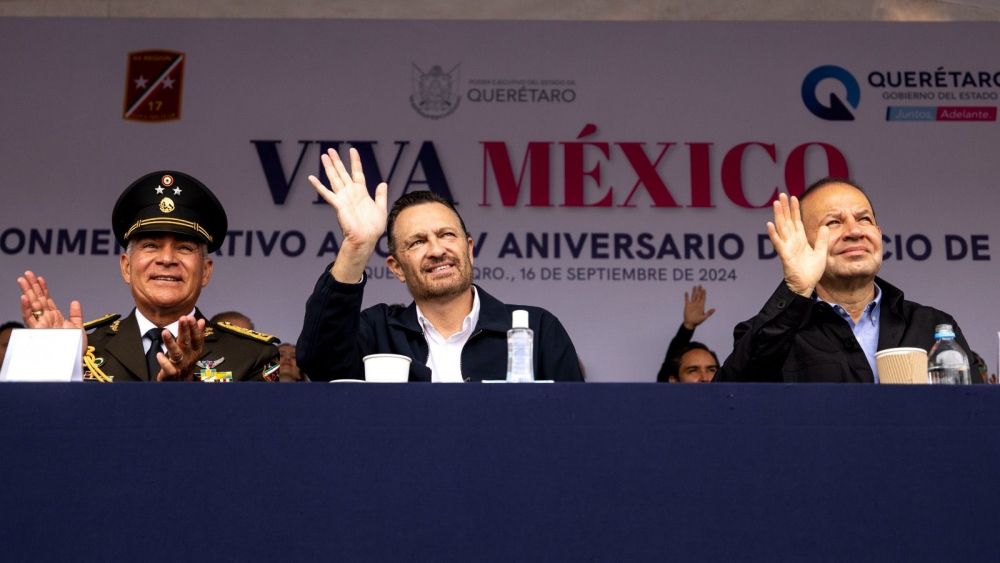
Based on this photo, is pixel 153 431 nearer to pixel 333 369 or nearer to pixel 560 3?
pixel 333 369

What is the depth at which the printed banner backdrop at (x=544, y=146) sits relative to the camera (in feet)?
15.1

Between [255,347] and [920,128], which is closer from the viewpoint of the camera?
[255,347]

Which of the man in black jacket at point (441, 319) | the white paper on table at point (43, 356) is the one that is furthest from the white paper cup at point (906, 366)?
the white paper on table at point (43, 356)

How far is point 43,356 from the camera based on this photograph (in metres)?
1.88

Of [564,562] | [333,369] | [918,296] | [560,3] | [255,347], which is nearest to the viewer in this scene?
[564,562]

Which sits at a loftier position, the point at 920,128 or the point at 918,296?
the point at 920,128

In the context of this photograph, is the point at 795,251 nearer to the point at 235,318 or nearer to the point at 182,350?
the point at 182,350

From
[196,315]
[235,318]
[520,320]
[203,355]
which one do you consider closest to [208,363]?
[203,355]

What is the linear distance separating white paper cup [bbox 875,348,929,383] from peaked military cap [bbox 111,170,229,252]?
1.57 metres

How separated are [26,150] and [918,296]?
3676 millimetres

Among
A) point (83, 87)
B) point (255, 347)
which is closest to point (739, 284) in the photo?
point (255, 347)

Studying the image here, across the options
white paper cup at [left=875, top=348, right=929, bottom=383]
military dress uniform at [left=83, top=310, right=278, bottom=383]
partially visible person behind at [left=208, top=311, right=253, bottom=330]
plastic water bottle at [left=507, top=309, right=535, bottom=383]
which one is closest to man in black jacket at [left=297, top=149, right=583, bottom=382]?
military dress uniform at [left=83, top=310, right=278, bottom=383]

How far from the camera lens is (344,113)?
4809mm

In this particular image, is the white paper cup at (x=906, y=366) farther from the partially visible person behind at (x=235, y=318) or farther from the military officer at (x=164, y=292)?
the partially visible person behind at (x=235, y=318)
